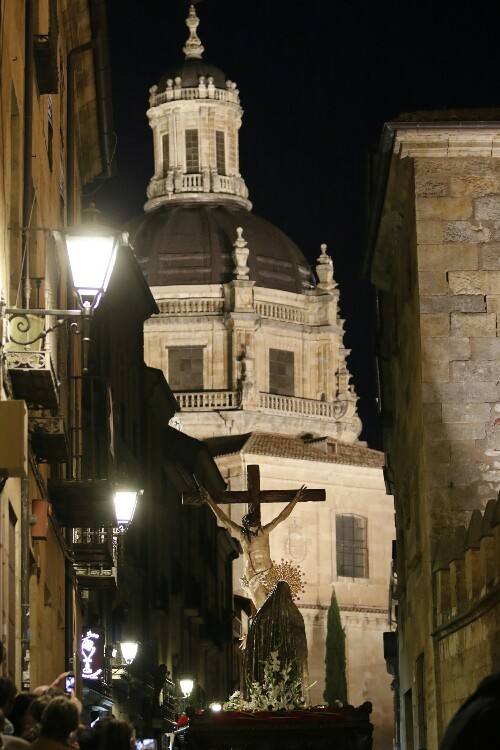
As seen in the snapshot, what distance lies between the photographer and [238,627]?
6344 centimetres

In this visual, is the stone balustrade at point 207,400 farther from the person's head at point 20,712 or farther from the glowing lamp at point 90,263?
the person's head at point 20,712

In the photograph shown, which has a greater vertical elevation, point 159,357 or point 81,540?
point 159,357

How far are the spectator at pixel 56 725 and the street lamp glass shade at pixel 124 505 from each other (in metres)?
10.5

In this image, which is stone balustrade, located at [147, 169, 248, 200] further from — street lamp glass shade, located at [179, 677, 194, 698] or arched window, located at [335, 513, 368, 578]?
street lamp glass shade, located at [179, 677, 194, 698]

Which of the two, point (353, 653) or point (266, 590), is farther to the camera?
point (353, 653)

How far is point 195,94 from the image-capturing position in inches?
3484

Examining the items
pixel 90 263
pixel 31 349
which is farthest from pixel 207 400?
pixel 90 263

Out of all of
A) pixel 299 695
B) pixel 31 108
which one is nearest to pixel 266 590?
pixel 299 695

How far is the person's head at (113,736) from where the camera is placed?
8102 millimetres

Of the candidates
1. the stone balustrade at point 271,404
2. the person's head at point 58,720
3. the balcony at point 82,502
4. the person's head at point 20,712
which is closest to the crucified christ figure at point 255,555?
the balcony at point 82,502

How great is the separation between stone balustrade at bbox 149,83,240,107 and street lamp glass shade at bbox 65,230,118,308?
257ft

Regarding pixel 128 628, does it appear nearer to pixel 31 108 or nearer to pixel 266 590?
pixel 266 590

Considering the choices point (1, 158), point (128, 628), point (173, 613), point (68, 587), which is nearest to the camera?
point (1, 158)

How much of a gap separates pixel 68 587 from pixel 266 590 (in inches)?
119
